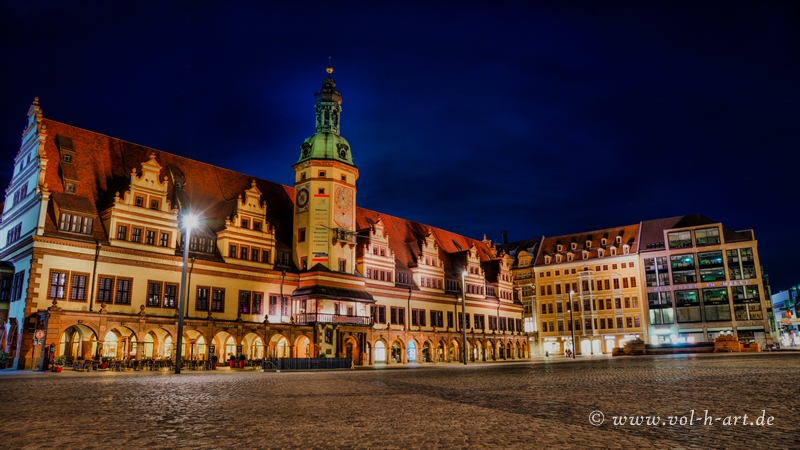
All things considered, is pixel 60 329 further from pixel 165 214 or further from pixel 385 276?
pixel 385 276

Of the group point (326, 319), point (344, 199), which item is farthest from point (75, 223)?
point (344, 199)

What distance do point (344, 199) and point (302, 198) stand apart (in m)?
4.22

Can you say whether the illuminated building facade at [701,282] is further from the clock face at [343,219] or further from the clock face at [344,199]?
the clock face at [343,219]

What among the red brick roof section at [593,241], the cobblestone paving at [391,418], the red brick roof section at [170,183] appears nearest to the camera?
the cobblestone paving at [391,418]

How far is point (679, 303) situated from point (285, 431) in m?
101

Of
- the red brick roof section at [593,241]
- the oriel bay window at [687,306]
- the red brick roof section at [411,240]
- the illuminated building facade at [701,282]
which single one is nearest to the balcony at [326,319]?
the red brick roof section at [411,240]

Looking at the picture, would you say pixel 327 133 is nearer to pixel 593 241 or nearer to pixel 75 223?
pixel 75 223

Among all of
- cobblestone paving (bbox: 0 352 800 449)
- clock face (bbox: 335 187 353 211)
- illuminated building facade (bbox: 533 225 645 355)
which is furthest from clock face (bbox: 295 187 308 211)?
illuminated building facade (bbox: 533 225 645 355)

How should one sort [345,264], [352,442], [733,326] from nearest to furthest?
1. [352,442]
2. [345,264]
3. [733,326]

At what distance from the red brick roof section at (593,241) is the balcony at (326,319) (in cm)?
6319

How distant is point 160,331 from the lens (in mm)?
42500

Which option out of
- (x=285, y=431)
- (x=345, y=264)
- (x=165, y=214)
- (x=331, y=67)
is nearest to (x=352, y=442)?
(x=285, y=431)

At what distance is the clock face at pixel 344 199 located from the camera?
58.0 m

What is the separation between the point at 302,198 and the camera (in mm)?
57844
